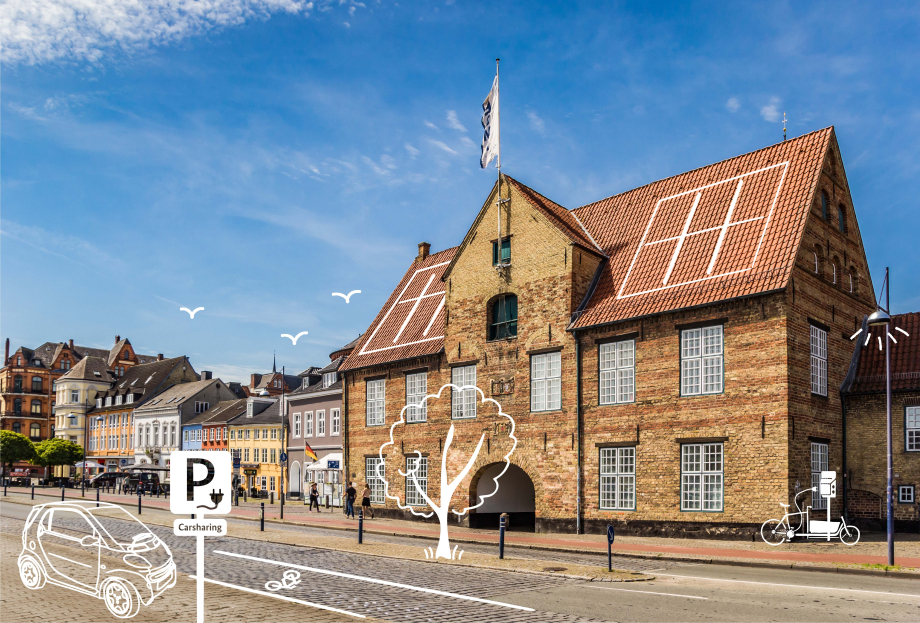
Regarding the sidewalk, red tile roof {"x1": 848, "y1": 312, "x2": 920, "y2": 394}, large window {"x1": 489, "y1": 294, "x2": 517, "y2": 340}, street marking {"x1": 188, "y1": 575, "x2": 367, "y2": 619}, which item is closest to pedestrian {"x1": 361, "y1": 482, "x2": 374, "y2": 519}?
the sidewalk

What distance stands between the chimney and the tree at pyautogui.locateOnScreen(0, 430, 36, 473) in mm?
64233

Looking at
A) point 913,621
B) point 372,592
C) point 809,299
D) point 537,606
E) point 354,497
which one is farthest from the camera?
point 354,497

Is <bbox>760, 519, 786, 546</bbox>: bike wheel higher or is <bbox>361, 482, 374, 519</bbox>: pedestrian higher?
<bbox>760, 519, 786, 546</bbox>: bike wheel

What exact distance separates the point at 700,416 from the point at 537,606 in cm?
1410

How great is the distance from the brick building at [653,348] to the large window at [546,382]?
74 millimetres

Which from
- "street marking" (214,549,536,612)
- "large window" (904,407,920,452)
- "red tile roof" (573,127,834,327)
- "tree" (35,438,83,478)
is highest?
"red tile roof" (573,127,834,327)

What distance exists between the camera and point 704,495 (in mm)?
24766

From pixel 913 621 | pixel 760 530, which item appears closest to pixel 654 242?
pixel 760 530

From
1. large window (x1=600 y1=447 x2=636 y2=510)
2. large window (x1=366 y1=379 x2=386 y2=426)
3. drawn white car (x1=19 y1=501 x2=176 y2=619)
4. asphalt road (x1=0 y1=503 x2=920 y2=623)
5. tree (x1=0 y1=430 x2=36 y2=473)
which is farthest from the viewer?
tree (x1=0 y1=430 x2=36 y2=473)

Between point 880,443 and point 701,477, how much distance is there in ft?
20.9

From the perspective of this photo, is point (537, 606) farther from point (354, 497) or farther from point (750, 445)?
point (354, 497)

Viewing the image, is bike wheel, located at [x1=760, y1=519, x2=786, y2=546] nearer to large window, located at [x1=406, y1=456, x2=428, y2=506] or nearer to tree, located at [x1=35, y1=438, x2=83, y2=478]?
large window, located at [x1=406, y1=456, x2=428, y2=506]

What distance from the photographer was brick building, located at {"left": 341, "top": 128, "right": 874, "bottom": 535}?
24109 millimetres

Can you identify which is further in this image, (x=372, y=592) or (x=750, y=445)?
(x=750, y=445)
